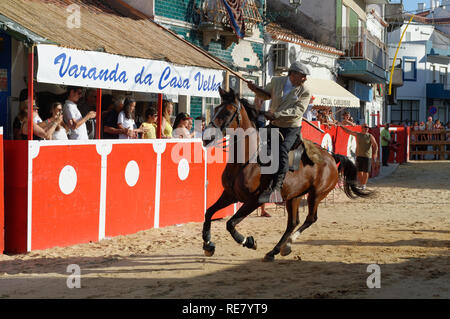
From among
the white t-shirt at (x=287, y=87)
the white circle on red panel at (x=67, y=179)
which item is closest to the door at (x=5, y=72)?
the white circle on red panel at (x=67, y=179)

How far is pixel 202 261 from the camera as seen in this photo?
8023mm

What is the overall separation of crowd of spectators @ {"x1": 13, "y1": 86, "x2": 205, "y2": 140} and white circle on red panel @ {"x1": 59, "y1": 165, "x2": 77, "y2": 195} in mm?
469

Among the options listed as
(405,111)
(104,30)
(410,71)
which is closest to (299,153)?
(104,30)

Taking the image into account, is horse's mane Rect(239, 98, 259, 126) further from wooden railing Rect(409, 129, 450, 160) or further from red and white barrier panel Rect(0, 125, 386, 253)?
wooden railing Rect(409, 129, 450, 160)

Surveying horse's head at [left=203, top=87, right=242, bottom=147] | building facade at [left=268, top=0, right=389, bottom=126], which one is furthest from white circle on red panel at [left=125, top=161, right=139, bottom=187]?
building facade at [left=268, top=0, right=389, bottom=126]

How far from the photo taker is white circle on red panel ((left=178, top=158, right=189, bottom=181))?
1127 centimetres

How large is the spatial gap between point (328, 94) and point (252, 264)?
17546 mm

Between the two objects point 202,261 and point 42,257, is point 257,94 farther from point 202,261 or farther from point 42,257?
point 42,257

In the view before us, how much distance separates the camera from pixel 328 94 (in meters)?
24.7

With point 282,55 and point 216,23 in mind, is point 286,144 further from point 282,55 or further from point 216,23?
point 282,55

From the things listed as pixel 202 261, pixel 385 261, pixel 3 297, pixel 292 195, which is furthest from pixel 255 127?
pixel 3 297

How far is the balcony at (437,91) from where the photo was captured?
57059 mm

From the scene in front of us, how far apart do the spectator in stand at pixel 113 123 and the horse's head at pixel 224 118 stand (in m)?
3.27

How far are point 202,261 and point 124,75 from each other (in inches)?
144
